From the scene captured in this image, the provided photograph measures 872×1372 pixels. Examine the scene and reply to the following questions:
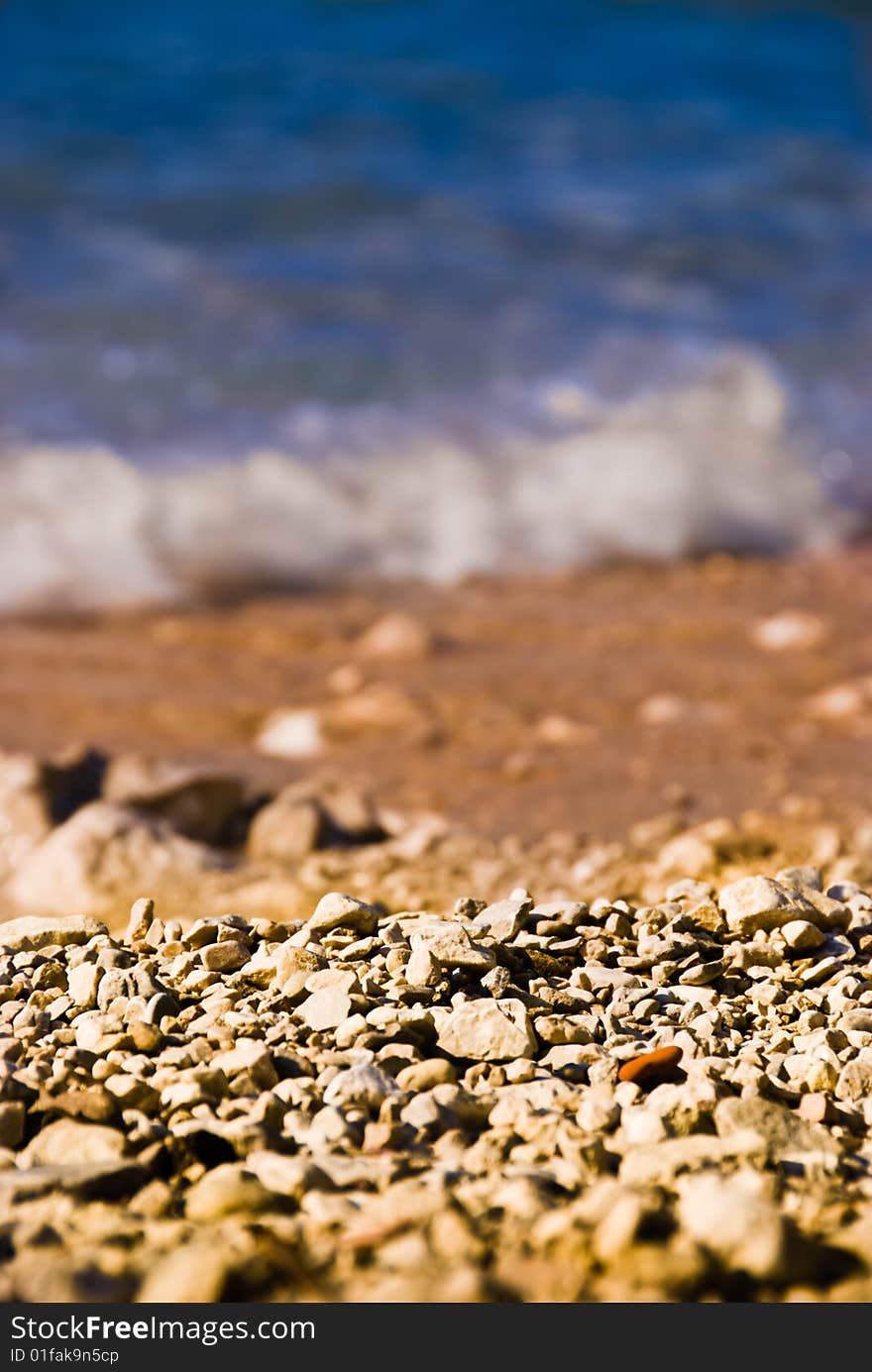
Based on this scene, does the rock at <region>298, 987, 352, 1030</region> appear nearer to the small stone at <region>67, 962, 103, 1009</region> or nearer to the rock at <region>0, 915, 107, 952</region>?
the small stone at <region>67, 962, 103, 1009</region>

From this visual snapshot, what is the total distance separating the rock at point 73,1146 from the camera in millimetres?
1143

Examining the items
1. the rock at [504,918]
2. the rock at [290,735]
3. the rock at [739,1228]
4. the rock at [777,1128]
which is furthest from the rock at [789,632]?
the rock at [739,1228]

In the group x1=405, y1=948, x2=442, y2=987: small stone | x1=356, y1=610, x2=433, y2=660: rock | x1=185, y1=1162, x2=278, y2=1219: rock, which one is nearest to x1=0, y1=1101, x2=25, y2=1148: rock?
x1=185, y1=1162, x2=278, y2=1219: rock

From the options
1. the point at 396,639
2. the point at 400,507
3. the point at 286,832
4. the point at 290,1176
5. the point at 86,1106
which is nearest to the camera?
the point at 290,1176

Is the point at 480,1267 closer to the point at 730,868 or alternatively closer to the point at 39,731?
the point at 730,868

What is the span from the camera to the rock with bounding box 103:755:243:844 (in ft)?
7.32

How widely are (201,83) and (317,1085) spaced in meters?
5.82

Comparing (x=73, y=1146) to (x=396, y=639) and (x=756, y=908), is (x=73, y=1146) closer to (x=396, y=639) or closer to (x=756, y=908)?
(x=756, y=908)

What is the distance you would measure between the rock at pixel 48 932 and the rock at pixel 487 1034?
19.2 inches

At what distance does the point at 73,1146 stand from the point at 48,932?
46cm

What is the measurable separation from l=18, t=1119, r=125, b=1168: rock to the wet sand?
116 cm

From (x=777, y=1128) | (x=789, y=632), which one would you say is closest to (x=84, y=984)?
(x=777, y=1128)

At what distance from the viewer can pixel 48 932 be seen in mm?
1577

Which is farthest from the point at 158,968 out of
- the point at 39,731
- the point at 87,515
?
the point at 87,515
